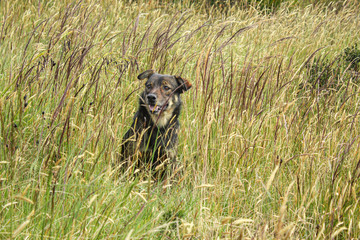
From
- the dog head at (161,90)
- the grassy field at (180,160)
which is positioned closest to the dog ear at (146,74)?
the dog head at (161,90)

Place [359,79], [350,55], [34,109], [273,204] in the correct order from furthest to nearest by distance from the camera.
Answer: [350,55]
[359,79]
[34,109]
[273,204]

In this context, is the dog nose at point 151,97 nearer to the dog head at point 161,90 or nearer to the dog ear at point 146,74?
the dog head at point 161,90

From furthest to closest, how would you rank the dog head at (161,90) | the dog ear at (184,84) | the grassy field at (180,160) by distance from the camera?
the dog head at (161,90)
the dog ear at (184,84)
the grassy field at (180,160)

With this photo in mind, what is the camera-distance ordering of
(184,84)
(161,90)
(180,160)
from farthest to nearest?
(161,90) → (184,84) → (180,160)

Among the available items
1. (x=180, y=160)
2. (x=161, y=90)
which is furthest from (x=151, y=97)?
(x=180, y=160)

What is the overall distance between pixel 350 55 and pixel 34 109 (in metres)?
4.47

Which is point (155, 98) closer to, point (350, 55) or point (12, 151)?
point (12, 151)

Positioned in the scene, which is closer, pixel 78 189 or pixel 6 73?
pixel 78 189

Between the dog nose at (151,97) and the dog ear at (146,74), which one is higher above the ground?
the dog ear at (146,74)

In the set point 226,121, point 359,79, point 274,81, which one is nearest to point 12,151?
point 226,121

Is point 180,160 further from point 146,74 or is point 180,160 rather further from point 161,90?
point 146,74

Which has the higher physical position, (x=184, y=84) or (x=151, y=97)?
(x=184, y=84)

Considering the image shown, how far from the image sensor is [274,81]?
4.73 m

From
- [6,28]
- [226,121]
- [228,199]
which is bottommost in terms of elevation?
[228,199]
